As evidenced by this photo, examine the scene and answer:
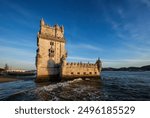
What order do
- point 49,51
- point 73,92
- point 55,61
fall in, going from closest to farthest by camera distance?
point 73,92 → point 49,51 → point 55,61

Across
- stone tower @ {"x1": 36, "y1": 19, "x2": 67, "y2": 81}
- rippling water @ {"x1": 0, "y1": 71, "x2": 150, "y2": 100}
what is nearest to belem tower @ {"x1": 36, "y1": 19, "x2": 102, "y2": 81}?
stone tower @ {"x1": 36, "y1": 19, "x2": 67, "y2": 81}

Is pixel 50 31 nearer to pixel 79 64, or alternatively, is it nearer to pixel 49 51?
pixel 49 51

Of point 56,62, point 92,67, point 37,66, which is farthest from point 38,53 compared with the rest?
point 92,67

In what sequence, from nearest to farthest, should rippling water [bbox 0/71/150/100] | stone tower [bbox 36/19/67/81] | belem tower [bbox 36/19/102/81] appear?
1. rippling water [bbox 0/71/150/100]
2. stone tower [bbox 36/19/67/81]
3. belem tower [bbox 36/19/102/81]

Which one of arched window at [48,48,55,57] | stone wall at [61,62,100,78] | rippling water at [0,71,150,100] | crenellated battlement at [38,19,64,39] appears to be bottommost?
rippling water at [0,71,150,100]

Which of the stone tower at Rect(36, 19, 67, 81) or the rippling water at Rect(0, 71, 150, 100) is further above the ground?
the stone tower at Rect(36, 19, 67, 81)

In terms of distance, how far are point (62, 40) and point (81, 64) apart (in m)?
9.54

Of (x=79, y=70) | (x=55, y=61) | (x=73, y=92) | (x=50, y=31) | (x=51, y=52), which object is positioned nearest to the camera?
(x=73, y=92)

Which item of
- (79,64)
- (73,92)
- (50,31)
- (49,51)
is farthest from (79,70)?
(73,92)

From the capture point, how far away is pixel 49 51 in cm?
3747

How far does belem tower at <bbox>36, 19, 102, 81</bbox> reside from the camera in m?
35.9

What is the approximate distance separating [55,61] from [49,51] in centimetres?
347

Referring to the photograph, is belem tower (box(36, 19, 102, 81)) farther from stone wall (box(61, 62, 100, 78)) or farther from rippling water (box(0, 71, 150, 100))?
rippling water (box(0, 71, 150, 100))

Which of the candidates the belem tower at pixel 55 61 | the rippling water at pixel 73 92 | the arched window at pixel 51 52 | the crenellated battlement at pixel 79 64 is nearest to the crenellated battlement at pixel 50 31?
the belem tower at pixel 55 61
